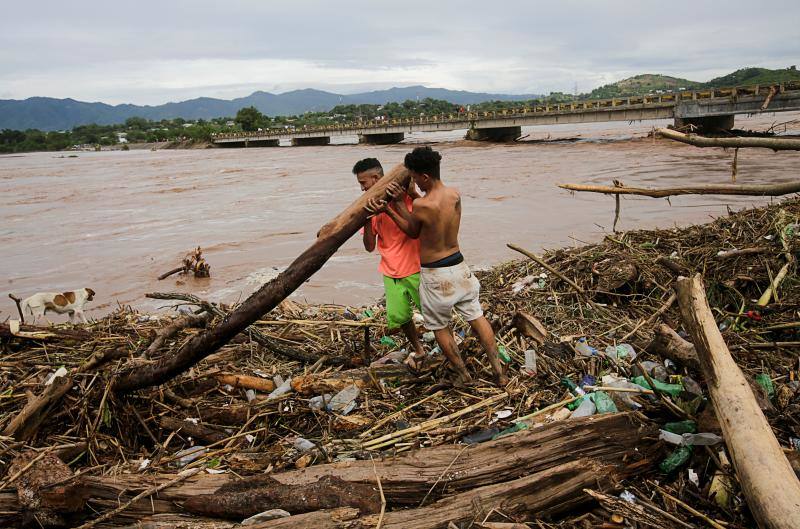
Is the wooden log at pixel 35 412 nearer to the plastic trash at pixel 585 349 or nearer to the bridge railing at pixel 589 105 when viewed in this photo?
the plastic trash at pixel 585 349

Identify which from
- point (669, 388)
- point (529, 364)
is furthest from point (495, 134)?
point (669, 388)

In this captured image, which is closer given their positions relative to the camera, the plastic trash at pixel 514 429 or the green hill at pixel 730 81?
the plastic trash at pixel 514 429

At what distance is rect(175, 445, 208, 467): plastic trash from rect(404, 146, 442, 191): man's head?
1.98 m

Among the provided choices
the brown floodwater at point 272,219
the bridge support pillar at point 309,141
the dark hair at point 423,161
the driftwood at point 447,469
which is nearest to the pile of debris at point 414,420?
the driftwood at point 447,469

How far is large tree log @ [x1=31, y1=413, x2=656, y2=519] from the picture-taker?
252 cm

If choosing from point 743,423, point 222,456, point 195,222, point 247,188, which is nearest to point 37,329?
point 222,456

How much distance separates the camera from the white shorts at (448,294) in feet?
11.7

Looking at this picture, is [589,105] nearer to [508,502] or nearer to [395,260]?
[395,260]

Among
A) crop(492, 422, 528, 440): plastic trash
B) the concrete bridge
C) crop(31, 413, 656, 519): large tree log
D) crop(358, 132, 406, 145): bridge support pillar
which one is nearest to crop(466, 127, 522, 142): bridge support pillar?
the concrete bridge

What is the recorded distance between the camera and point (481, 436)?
113 inches

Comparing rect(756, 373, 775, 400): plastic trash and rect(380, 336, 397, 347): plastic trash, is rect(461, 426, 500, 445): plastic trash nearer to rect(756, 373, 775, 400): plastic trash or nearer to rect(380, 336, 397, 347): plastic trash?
rect(756, 373, 775, 400): plastic trash

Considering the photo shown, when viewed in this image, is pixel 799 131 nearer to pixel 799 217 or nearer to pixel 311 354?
pixel 799 217

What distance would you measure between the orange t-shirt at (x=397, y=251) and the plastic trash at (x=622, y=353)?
4.69 ft

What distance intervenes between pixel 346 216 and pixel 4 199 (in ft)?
86.4
